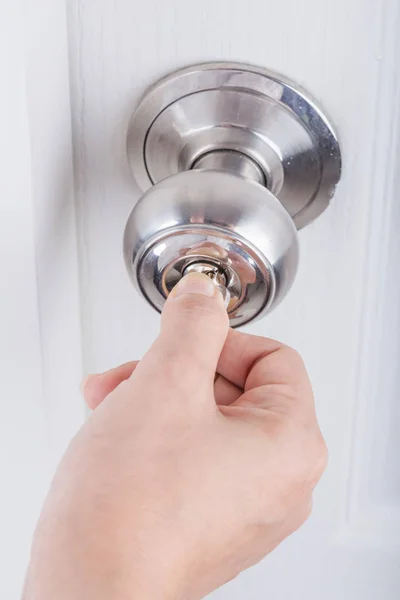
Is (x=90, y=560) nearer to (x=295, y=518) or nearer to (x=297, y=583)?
(x=295, y=518)

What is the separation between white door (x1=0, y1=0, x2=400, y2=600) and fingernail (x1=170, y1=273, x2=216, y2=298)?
59 mm

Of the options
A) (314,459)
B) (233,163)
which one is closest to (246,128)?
(233,163)

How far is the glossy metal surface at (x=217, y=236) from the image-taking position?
0.22 m

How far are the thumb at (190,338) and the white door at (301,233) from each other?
0.21 ft

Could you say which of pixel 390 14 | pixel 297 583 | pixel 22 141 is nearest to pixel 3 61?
pixel 22 141

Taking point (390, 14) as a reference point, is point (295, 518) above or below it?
below

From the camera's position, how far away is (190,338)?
0.65 feet

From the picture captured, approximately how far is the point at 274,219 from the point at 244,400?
0.06 metres

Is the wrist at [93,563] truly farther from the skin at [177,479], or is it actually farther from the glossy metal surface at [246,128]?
the glossy metal surface at [246,128]

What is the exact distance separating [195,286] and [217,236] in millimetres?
17

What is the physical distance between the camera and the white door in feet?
0.79

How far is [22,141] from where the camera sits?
0.22 metres

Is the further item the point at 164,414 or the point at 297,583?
the point at 297,583

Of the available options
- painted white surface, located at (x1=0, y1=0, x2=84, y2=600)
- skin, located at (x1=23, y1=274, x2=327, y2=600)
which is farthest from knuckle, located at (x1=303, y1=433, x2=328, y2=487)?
painted white surface, located at (x1=0, y1=0, x2=84, y2=600)
